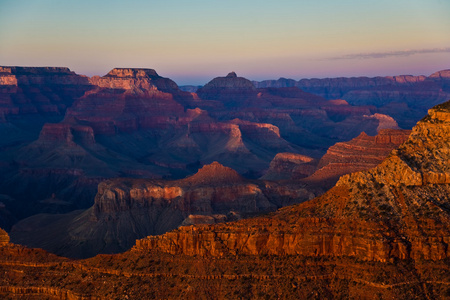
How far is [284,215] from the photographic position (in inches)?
1791

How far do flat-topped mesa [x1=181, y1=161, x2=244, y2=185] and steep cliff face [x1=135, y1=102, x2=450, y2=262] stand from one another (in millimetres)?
72709

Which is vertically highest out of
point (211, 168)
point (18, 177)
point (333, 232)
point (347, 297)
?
point (333, 232)

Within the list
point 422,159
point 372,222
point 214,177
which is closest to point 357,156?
point 214,177

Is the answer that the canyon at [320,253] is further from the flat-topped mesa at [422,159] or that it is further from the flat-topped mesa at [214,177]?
the flat-topped mesa at [214,177]

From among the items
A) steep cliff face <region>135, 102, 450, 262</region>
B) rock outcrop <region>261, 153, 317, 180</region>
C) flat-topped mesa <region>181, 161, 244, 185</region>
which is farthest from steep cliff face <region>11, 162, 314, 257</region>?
steep cliff face <region>135, 102, 450, 262</region>

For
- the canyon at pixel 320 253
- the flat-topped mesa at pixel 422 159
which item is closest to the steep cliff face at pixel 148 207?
the canyon at pixel 320 253

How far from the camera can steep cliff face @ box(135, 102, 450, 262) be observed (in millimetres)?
37750

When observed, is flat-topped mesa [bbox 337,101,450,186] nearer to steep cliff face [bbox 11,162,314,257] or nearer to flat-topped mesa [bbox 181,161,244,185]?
steep cliff face [bbox 11,162,314,257]

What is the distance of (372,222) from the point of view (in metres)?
39.3

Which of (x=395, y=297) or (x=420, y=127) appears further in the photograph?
(x=420, y=127)

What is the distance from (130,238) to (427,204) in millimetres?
75976

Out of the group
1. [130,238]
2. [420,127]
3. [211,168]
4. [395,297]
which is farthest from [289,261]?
[211,168]

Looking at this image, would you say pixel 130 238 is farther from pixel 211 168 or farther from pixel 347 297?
pixel 347 297

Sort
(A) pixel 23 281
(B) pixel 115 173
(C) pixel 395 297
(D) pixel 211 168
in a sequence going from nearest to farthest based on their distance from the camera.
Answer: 1. (C) pixel 395 297
2. (A) pixel 23 281
3. (D) pixel 211 168
4. (B) pixel 115 173
